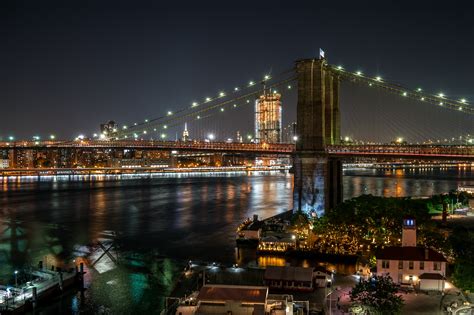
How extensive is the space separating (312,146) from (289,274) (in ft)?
40.8

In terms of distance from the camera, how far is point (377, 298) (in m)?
12.7

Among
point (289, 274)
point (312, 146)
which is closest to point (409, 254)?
point (289, 274)

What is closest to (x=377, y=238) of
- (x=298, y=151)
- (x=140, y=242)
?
(x=298, y=151)

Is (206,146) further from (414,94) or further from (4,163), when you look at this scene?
(4,163)

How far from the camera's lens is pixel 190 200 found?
44844 millimetres

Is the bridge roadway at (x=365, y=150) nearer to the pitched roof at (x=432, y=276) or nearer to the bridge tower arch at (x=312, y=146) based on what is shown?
the bridge tower arch at (x=312, y=146)

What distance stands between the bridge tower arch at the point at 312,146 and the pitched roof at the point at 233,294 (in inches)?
538

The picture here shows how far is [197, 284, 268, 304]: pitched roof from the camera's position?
13055 millimetres

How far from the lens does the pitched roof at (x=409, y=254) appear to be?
15.8 metres

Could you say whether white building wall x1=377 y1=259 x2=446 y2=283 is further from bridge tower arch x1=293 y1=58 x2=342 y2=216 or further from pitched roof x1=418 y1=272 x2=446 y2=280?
bridge tower arch x1=293 y1=58 x2=342 y2=216

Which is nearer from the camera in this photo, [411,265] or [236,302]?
[236,302]

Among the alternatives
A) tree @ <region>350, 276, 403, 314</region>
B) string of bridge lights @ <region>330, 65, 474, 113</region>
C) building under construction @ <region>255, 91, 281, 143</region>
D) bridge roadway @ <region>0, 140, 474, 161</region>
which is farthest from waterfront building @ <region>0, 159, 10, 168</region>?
tree @ <region>350, 276, 403, 314</region>

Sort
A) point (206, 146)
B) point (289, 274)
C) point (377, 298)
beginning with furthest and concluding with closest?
1. point (206, 146)
2. point (289, 274)
3. point (377, 298)

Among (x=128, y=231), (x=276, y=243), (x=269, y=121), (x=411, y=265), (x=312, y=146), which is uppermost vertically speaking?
(x=269, y=121)
